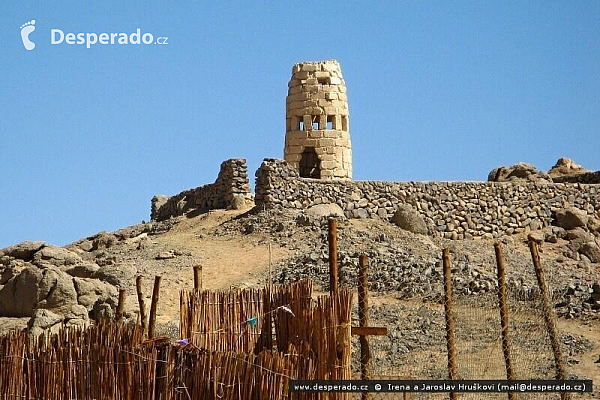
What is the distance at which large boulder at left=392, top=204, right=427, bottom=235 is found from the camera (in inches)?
1112

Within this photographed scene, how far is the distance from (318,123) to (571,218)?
7.65 meters

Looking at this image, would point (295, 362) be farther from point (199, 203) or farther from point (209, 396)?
point (199, 203)

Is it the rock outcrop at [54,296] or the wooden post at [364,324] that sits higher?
the rock outcrop at [54,296]

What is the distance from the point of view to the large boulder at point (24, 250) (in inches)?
919

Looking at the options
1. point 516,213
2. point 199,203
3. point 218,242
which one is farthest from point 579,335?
point 199,203

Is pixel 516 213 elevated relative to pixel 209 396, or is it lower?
elevated

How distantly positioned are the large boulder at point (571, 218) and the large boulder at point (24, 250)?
14.6m

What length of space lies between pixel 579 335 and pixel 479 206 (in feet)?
42.5

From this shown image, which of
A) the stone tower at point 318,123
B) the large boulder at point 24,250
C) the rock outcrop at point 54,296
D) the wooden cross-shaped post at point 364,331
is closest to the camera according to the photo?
the wooden cross-shaped post at point 364,331

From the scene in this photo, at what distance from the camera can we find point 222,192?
30.5 metres

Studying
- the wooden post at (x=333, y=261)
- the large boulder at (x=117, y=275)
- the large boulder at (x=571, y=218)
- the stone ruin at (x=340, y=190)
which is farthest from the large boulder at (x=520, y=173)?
the wooden post at (x=333, y=261)

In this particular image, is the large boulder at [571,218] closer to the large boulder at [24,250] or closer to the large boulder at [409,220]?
the large boulder at [409,220]

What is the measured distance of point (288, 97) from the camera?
33.1 meters

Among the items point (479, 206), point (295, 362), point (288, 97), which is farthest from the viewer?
point (288, 97)
